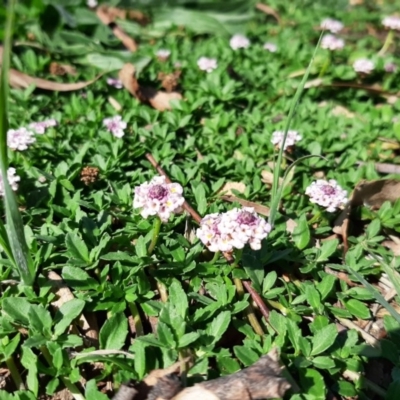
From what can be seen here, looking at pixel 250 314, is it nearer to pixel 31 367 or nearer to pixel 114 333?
pixel 114 333

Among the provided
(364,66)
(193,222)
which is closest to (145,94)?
(193,222)

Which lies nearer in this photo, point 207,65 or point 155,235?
point 155,235

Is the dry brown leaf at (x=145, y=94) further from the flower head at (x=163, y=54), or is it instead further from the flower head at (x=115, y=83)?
the flower head at (x=163, y=54)

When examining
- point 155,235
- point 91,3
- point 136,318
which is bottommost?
point 136,318

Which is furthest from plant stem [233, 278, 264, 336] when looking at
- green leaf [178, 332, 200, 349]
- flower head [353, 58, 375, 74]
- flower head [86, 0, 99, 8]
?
flower head [86, 0, 99, 8]

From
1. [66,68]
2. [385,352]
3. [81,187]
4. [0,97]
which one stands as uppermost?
[0,97]

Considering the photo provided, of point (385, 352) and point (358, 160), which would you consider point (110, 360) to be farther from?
point (358, 160)

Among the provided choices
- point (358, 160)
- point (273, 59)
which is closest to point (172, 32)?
point (273, 59)
